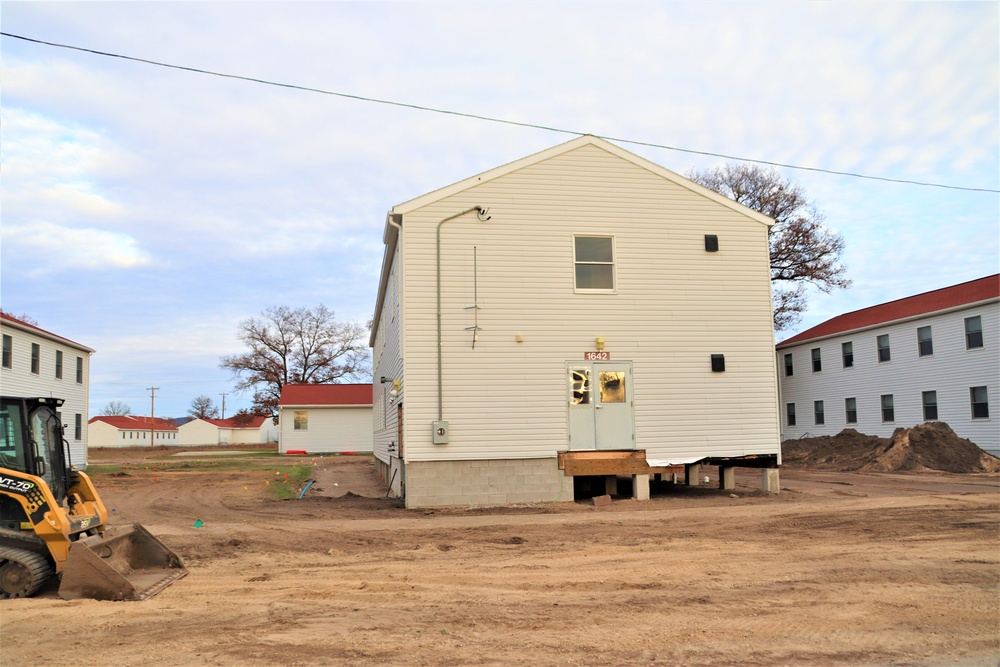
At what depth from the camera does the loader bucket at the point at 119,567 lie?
7.55m

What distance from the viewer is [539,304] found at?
15992mm

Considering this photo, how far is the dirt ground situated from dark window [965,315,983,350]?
15.7 meters

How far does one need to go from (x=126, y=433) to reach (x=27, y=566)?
84280mm

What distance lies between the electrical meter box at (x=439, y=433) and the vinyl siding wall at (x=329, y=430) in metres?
31.6

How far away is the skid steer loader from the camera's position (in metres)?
→ 7.57

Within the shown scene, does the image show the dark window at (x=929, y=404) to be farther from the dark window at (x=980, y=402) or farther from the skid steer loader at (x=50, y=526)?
the skid steer loader at (x=50, y=526)

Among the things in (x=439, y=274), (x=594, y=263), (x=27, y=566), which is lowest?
(x=27, y=566)

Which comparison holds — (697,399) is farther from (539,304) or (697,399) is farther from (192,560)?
(192,560)

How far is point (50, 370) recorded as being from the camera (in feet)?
97.5

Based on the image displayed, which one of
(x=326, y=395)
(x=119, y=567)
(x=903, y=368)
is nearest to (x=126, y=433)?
(x=326, y=395)

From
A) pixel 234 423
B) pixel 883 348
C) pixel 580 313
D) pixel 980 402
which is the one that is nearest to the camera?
pixel 580 313

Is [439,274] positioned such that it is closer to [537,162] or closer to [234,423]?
[537,162]

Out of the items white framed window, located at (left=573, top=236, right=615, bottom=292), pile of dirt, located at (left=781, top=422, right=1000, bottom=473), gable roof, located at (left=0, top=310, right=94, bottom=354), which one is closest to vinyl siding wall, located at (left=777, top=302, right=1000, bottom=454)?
pile of dirt, located at (left=781, top=422, right=1000, bottom=473)

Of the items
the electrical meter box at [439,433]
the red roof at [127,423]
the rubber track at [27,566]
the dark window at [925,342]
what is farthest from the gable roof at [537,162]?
the red roof at [127,423]
